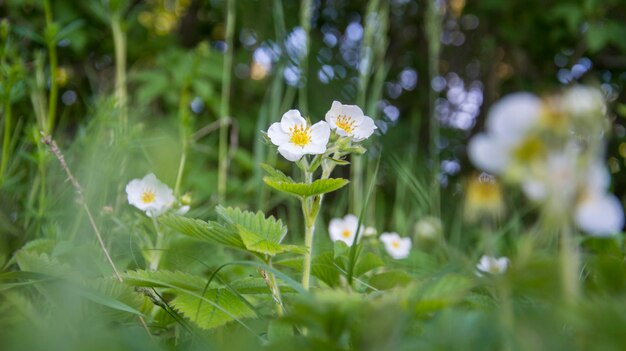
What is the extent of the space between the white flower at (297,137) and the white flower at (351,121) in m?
0.03

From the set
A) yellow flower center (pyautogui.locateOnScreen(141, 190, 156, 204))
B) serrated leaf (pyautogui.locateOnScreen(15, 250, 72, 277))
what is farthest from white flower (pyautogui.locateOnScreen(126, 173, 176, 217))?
serrated leaf (pyautogui.locateOnScreen(15, 250, 72, 277))

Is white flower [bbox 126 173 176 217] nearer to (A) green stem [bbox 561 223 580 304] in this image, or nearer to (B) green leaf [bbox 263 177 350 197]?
(B) green leaf [bbox 263 177 350 197]

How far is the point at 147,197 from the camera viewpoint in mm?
1048

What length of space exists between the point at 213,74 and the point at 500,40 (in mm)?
1644

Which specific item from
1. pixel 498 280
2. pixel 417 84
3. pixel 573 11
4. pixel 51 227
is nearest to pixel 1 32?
pixel 51 227

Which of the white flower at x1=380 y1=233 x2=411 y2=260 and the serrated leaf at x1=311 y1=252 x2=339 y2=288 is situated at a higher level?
the serrated leaf at x1=311 y1=252 x2=339 y2=288

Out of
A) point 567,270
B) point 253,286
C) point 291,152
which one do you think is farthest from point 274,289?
point 567,270

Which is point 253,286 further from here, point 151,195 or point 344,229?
point 344,229

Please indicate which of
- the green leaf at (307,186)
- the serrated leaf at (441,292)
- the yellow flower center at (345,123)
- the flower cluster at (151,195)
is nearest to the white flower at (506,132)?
the serrated leaf at (441,292)

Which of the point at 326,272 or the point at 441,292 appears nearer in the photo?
the point at 441,292

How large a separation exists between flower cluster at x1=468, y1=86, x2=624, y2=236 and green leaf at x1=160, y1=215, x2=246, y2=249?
1.14 ft

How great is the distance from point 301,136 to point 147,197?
14.5 inches

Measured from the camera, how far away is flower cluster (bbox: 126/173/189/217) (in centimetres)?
103

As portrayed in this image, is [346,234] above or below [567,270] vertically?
below
